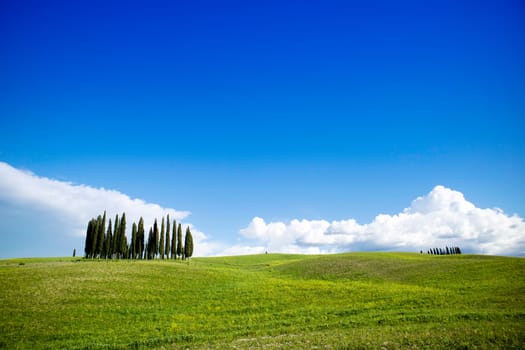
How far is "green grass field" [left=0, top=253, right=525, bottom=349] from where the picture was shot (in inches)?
714

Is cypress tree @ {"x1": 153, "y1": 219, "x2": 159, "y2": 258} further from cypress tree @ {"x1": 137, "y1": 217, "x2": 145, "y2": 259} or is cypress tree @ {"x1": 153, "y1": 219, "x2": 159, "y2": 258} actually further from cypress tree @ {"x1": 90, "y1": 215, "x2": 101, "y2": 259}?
cypress tree @ {"x1": 90, "y1": 215, "x2": 101, "y2": 259}

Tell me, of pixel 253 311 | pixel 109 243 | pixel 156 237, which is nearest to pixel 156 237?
pixel 156 237

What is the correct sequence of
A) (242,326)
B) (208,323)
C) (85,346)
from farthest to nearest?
(208,323)
(242,326)
(85,346)

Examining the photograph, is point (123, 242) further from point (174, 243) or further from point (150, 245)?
point (174, 243)

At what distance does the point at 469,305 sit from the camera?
82.4ft

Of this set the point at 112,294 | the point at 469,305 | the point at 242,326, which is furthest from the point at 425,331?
the point at 112,294

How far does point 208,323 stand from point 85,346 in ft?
29.2

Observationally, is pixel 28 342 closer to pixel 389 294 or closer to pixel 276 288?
pixel 276 288

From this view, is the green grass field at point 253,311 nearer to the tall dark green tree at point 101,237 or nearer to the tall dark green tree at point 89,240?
the tall dark green tree at point 101,237

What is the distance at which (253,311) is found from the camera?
29.5 metres

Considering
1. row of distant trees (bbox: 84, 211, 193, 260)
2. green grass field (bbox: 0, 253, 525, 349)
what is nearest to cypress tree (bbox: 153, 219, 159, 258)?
row of distant trees (bbox: 84, 211, 193, 260)

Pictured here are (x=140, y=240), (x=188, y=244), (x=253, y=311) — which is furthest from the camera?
(x=188, y=244)

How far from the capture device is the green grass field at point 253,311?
18.1 metres

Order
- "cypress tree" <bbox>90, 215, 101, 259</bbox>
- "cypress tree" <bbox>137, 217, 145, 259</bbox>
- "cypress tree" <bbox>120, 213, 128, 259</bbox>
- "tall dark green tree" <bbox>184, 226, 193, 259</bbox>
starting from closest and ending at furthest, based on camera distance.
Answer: "cypress tree" <bbox>90, 215, 101, 259</bbox> → "cypress tree" <bbox>120, 213, 128, 259</bbox> → "cypress tree" <bbox>137, 217, 145, 259</bbox> → "tall dark green tree" <bbox>184, 226, 193, 259</bbox>
